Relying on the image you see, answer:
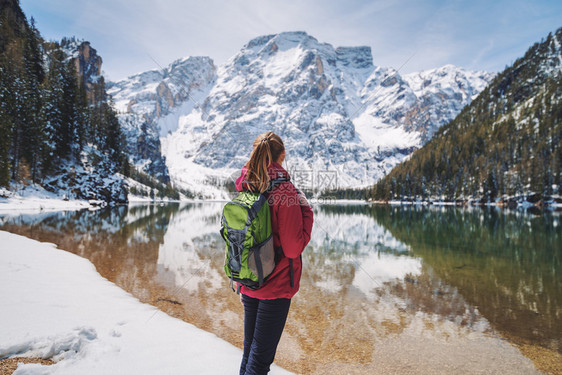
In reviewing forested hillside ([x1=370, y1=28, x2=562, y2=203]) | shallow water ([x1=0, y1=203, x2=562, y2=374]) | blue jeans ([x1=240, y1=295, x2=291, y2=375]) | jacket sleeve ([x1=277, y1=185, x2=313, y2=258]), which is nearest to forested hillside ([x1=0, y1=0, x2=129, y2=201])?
shallow water ([x1=0, y1=203, x2=562, y2=374])

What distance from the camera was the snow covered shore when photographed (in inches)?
145

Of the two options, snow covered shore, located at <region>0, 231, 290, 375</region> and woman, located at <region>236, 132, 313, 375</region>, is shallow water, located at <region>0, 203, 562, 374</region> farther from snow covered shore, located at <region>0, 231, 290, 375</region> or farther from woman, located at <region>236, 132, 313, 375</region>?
woman, located at <region>236, 132, 313, 375</region>

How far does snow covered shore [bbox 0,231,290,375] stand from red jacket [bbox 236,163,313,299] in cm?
204

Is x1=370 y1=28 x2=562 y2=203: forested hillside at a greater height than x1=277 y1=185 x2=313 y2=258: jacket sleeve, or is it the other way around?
x1=370 y1=28 x2=562 y2=203: forested hillside

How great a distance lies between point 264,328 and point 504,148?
13349 cm

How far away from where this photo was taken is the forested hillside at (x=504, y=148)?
280 ft

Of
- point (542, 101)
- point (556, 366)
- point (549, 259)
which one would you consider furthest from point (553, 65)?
point (556, 366)

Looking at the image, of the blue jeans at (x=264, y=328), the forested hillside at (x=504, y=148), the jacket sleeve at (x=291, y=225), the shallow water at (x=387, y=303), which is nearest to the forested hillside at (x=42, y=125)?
the shallow water at (x=387, y=303)

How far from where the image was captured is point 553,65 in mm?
138500

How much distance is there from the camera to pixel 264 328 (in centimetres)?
263

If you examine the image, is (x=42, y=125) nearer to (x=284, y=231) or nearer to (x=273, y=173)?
(x=273, y=173)

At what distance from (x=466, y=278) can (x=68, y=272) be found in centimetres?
1488

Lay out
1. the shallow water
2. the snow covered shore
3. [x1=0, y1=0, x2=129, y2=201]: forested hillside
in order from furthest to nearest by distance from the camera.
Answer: [x1=0, y1=0, x2=129, y2=201]: forested hillside < the shallow water < the snow covered shore

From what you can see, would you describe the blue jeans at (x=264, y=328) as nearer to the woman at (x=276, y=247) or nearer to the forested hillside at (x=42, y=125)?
the woman at (x=276, y=247)
